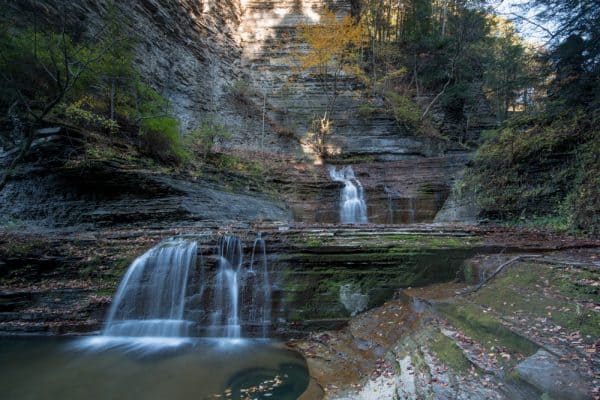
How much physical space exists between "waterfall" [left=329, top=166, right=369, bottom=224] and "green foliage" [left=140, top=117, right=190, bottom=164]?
7.97 meters

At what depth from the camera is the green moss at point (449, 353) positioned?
391cm

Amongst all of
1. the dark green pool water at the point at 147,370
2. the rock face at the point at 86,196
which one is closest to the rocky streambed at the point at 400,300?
the dark green pool water at the point at 147,370

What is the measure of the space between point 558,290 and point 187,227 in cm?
923

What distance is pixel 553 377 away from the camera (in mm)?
3100

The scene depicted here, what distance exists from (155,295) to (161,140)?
6927mm

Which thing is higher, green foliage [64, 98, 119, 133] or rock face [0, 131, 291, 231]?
green foliage [64, 98, 119, 133]

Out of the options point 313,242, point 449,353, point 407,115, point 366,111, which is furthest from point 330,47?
point 449,353

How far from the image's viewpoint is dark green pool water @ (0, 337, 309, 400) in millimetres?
4727

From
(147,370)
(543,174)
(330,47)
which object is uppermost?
(330,47)

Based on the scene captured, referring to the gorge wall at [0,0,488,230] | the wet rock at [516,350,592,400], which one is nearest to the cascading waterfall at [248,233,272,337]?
the gorge wall at [0,0,488,230]

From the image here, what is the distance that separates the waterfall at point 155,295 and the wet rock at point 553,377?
6360 millimetres

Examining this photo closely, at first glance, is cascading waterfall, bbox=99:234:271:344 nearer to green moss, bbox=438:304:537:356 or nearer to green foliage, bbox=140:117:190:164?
green moss, bbox=438:304:537:356

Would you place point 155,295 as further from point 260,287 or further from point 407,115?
point 407,115

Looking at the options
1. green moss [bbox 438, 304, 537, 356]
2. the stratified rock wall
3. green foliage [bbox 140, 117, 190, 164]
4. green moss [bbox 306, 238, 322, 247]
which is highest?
the stratified rock wall
